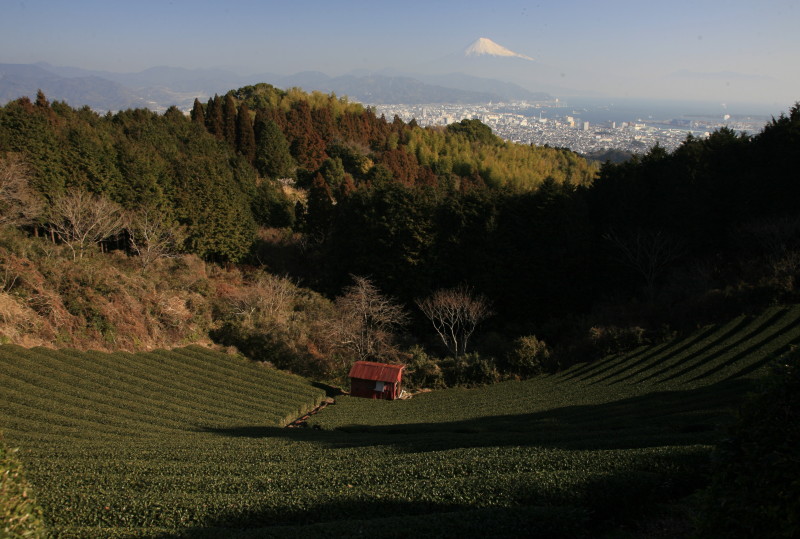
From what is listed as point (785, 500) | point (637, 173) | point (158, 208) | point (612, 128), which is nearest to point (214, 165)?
point (158, 208)

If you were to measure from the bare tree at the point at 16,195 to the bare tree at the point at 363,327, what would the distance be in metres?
20.0

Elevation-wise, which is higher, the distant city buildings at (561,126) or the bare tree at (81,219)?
the distant city buildings at (561,126)

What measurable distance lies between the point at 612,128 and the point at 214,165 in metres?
93.8

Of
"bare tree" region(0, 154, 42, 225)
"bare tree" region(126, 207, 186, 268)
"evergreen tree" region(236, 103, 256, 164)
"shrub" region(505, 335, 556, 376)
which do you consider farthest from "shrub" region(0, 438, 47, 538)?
"evergreen tree" region(236, 103, 256, 164)

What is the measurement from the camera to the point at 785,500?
15.8ft

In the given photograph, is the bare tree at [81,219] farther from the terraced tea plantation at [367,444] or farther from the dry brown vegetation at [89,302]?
the terraced tea plantation at [367,444]

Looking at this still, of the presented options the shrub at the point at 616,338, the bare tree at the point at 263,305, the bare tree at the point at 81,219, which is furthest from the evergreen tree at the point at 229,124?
the shrub at the point at 616,338

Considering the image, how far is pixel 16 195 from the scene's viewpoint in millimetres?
29438

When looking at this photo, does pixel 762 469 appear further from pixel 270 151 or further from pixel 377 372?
pixel 270 151

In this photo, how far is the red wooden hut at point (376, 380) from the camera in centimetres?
2531

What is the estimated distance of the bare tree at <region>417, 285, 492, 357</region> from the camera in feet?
95.9

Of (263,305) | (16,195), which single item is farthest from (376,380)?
(16,195)

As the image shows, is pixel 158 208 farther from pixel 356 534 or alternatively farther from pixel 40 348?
pixel 356 534

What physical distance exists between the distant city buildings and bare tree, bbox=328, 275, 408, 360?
174 feet
